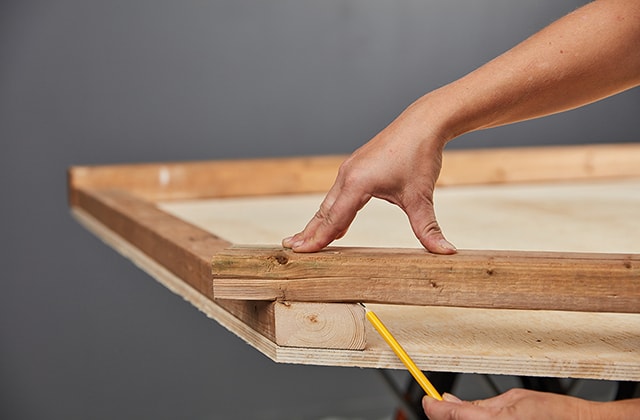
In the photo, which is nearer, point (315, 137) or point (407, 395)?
point (407, 395)

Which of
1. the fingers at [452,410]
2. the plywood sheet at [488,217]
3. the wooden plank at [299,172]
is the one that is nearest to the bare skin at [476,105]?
the fingers at [452,410]

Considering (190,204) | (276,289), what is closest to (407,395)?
(190,204)

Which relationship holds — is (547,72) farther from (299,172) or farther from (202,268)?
(299,172)

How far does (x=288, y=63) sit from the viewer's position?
2.97 metres

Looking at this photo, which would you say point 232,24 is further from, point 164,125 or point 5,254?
point 5,254

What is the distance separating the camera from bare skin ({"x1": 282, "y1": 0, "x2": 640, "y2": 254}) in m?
0.89

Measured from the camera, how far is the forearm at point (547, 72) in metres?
0.91

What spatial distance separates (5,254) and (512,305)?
7.28 ft

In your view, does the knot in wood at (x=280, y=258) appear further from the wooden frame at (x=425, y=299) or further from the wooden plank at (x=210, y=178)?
the wooden plank at (x=210, y=178)

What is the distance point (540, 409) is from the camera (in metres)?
0.75

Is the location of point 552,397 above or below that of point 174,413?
above

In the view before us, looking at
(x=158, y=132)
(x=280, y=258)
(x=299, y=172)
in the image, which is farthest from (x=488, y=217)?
(x=158, y=132)

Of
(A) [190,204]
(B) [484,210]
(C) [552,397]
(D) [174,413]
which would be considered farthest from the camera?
(D) [174,413]

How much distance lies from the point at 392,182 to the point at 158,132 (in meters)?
2.06
